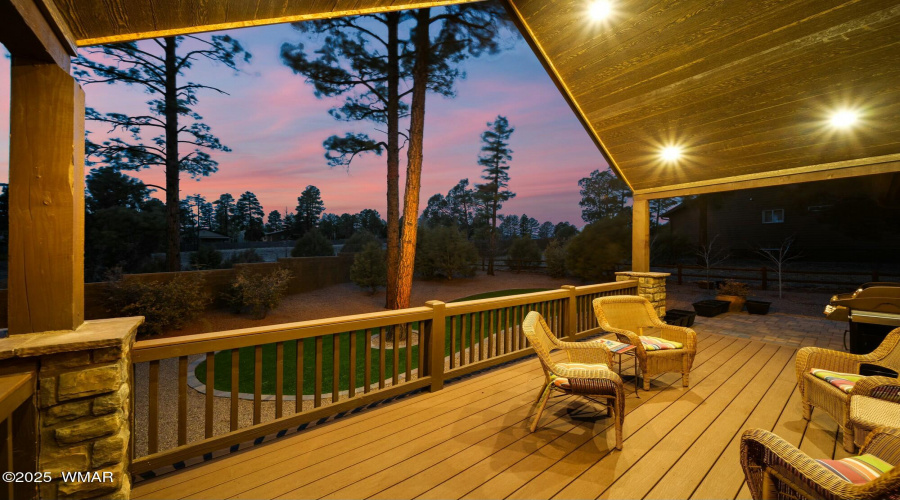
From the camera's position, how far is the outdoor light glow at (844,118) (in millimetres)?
3507

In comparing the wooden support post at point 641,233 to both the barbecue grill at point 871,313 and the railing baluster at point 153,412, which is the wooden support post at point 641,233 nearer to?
the barbecue grill at point 871,313

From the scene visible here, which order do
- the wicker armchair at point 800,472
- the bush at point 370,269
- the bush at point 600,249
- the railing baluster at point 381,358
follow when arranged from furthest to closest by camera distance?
1. the bush at point 600,249
2. the bush at point 370,269
3. the railing baluster at point 381,358
4. the wicker armchair at point 800,472

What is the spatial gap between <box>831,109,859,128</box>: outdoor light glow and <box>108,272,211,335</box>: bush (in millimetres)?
11377

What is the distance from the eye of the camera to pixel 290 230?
38094 millimetres

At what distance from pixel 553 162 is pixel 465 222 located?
1268cm

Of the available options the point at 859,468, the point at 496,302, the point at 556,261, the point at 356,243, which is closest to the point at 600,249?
the point at 556,261

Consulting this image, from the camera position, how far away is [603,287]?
511 cm

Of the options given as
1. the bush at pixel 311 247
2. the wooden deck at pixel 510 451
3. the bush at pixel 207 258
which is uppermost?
the bush at pixel 311 247

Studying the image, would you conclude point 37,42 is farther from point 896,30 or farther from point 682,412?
point 896,30

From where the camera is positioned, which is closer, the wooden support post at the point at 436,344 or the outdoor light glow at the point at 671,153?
the wooden support post at the point at 436,344

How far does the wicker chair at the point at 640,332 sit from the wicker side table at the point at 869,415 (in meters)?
1.10

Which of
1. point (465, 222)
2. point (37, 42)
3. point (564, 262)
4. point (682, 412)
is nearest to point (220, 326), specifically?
Result: point (37, 42)

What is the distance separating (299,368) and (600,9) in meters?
4.29

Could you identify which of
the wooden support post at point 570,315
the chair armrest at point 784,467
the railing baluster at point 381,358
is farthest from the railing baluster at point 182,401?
the wooden support post at point 570,315
